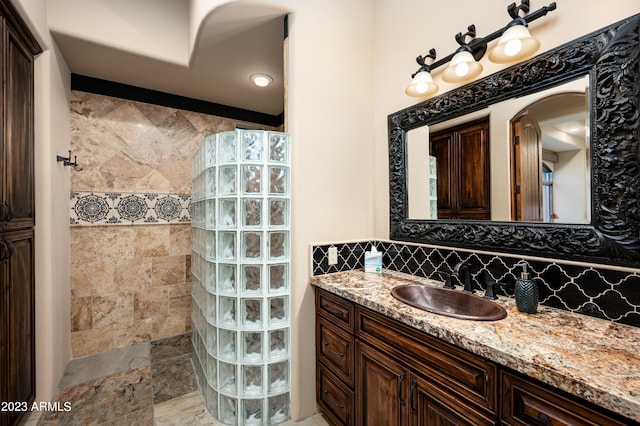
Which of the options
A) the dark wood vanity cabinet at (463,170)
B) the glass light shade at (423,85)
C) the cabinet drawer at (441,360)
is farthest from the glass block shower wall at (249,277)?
the dark wood vanity cabinet at (463,170)

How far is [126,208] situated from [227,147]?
166cm

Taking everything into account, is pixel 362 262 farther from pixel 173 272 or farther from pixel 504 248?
pixel 173 272

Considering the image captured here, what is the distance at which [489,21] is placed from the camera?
137cm

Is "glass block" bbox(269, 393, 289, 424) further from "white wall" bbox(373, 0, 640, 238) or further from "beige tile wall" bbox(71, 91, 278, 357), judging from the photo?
"beige tile wall" bbox(71, 91, 278, 357)

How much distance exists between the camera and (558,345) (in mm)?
836

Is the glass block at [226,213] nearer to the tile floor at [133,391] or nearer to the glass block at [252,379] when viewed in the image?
the glass block at [252,379]

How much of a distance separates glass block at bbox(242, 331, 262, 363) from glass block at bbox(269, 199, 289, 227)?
0.69m

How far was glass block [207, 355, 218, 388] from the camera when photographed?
1740 millimetres

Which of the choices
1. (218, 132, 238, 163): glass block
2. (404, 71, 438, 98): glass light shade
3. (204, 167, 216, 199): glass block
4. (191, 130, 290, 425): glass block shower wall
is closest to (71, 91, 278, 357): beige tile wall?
(204, 167, 216, 199): glass block

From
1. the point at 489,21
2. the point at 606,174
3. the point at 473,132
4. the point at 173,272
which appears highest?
the point at 489,21

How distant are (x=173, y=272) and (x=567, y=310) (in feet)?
10.1

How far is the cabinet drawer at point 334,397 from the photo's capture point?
A: 1.47 meters

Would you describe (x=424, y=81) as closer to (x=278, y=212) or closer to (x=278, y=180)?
(x=278, y=180)

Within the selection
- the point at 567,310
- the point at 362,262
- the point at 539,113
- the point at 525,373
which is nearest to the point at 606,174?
the point at 539,113
